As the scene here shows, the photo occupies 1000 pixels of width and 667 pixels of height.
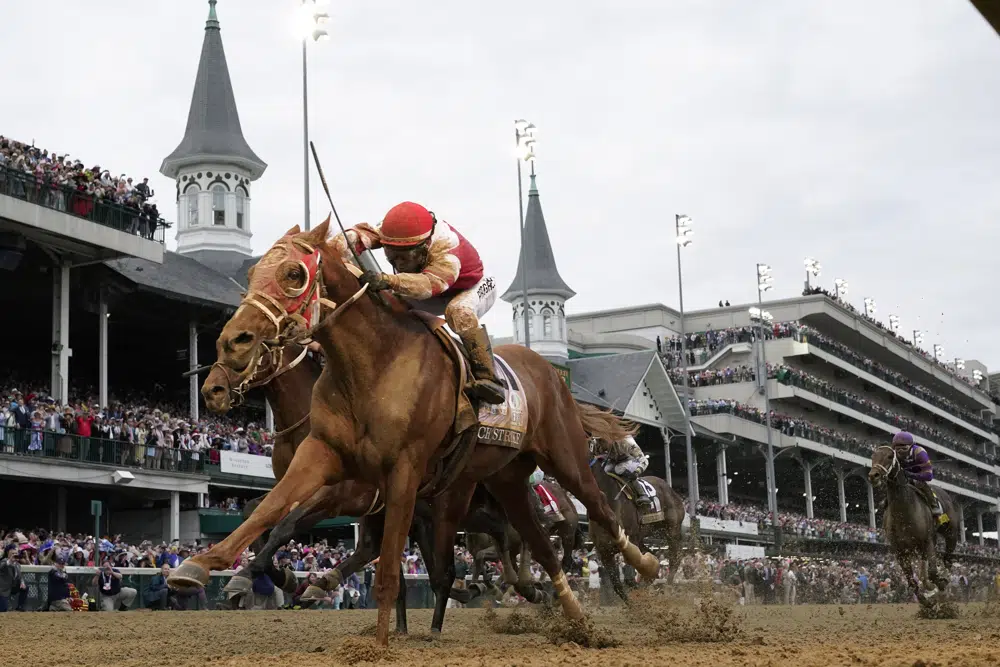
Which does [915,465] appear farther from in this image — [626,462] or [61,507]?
[61,507]

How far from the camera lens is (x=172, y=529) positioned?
95.7ft

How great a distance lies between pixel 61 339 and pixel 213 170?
860 inches

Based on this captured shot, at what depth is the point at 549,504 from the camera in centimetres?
1719

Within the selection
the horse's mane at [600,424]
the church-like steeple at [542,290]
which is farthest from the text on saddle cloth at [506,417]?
the church-like steeple at [542,290]

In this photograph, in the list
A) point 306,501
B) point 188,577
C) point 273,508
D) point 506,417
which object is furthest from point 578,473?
point 188,577

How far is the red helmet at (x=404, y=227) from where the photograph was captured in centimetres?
861

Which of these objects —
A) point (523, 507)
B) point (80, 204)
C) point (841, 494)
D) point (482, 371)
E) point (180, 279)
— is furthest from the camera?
point (841, 494)

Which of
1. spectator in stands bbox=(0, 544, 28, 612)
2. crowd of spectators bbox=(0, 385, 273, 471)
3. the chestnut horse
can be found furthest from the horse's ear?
crowd of spectators bbox=(0, 385, 273, 471)

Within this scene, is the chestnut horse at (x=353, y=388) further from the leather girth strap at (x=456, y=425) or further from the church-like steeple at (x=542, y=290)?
the church-like steeple at (x=542, y=290)

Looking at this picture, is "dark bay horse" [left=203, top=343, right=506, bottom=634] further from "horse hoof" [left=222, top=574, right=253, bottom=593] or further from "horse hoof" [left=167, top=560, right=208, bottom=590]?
"horse hoof" [left=167, top=560, right=208, bottom=590]

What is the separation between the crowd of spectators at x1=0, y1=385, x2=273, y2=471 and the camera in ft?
82.5

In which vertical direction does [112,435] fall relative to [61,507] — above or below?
above

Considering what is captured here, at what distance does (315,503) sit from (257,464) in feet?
68.5

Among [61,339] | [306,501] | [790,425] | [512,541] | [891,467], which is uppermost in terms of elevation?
[790,425]
